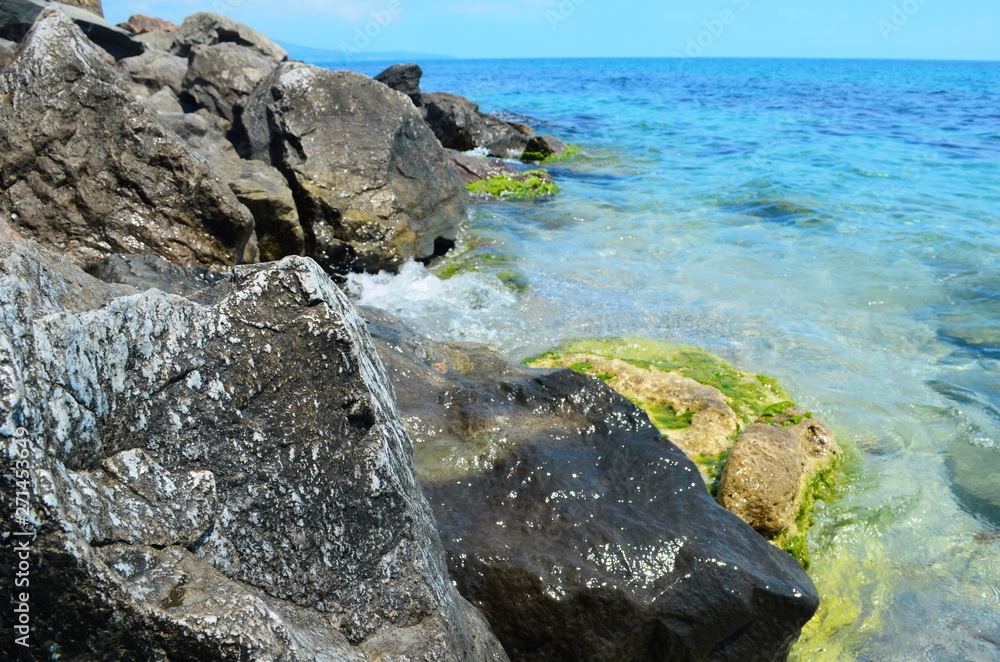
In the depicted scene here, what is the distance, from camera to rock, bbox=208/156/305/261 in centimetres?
812

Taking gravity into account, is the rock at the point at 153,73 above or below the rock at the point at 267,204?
above

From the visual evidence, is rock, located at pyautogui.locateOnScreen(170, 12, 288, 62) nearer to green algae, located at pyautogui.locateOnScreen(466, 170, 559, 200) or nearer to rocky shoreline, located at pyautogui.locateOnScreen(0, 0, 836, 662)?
green algae, located at pyautogui.locateOnScreen(466, 170, 559, 200)

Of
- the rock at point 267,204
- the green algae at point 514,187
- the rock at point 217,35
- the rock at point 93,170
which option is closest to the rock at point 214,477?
the rock at point 93,170

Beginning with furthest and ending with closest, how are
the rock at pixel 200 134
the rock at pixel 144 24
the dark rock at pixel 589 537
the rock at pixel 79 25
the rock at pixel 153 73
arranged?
the rock at pixel 144 24
the rock at pixel 153 73
the rock at pixel 79 25
the rock at pixel 200 134
the dark rock at pixel 589 537

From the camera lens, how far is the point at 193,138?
9656 mm

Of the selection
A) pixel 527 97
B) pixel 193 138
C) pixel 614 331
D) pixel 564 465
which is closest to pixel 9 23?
pixel 193 138

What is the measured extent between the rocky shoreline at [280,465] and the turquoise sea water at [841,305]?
0.85 metres

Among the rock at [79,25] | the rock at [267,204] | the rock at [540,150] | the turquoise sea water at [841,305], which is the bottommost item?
the turquoise sea water at [841,305]

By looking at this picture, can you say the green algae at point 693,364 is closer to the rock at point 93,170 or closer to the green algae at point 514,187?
the rock at point 93,170

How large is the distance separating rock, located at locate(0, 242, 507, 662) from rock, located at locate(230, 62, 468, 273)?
6.91m

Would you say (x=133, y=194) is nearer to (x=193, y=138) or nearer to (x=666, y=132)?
(x=193, y=138)

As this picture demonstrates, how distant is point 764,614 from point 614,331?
4.92 m

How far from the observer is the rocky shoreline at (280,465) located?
5.62 feet

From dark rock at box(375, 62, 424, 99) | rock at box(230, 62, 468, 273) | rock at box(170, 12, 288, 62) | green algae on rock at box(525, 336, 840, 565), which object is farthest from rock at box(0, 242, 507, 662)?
rock at box(170, 12, 288, 62)
